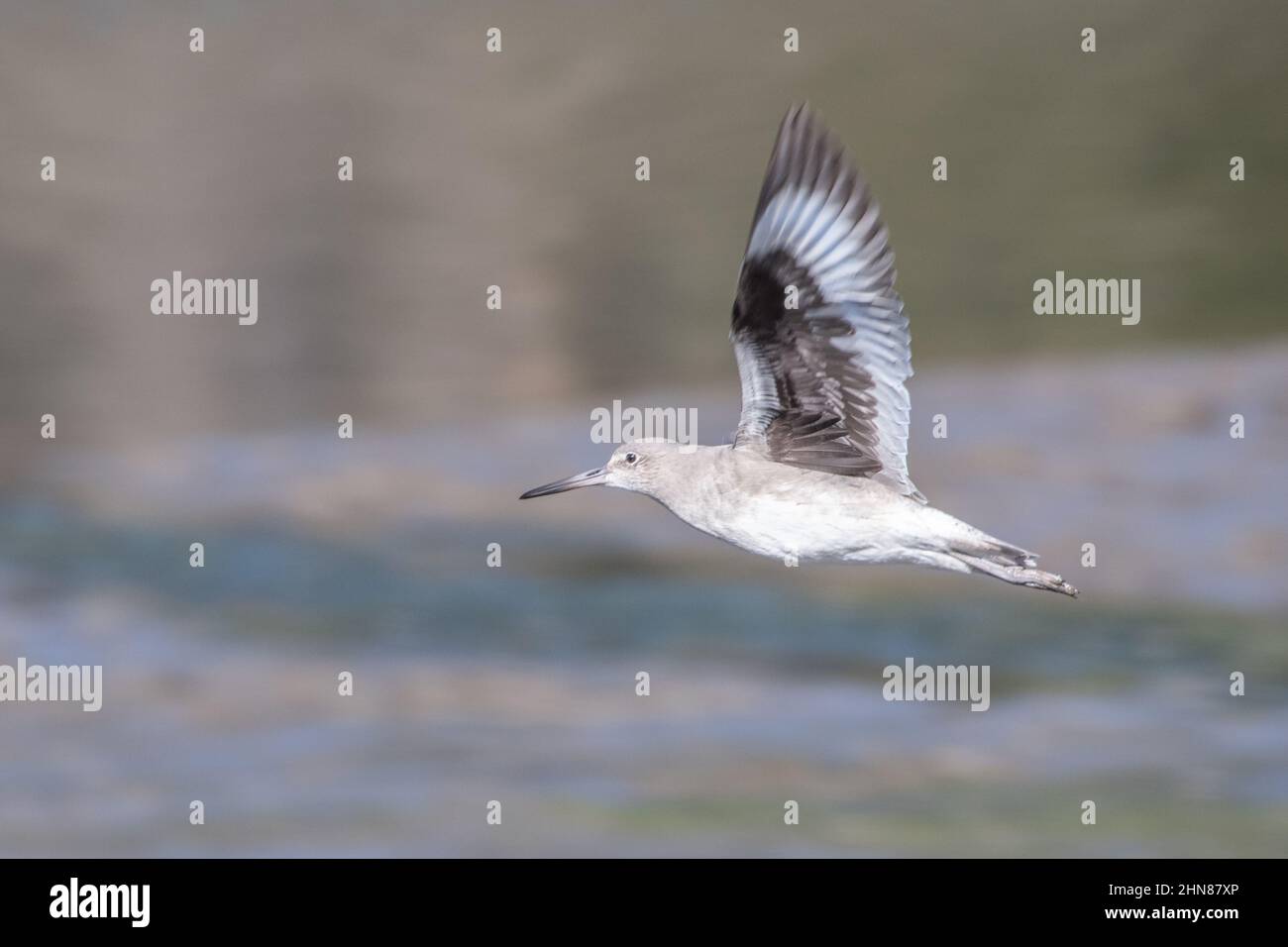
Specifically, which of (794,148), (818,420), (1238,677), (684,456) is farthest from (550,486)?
(1238,677)

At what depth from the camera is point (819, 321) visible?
344 inches

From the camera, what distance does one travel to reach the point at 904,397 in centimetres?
888

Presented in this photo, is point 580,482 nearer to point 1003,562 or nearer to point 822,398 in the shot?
point 822,398

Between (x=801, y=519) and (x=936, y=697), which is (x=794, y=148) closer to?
(x=801, y=519)

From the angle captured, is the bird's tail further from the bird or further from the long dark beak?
the long dark beak

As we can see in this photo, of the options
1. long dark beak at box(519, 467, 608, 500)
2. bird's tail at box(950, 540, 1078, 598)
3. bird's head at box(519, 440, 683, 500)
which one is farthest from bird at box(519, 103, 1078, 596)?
long dark beak at box(519, 467, 608, 500)

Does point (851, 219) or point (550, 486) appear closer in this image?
point (851, 219)

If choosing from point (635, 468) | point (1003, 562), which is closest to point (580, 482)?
point (635, 468)

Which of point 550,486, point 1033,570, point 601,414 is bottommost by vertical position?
point 1033,570

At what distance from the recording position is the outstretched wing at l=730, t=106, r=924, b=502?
863cm

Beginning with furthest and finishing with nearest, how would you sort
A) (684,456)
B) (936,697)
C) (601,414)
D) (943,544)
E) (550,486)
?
(936,697)
(601,414)
(550,486)
(684,456)
(943,544)

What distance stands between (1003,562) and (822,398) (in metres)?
1.19

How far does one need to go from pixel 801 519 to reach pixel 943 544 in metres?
0.69

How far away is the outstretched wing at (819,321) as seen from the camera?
8633 mm
